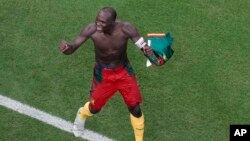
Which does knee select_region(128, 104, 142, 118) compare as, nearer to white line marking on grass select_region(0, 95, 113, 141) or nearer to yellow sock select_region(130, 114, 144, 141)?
yellow sock select_region(130, 114, 144, 141)

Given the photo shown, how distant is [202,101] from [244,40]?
1.58 metres

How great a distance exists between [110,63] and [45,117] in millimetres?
1658

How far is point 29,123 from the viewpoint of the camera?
27.6 ft

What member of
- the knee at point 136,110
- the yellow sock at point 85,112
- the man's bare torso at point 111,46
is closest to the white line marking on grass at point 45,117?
the yellow sock at point 85,112

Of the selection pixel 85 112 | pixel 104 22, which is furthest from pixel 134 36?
pixel 85 112

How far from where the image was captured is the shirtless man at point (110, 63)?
23.2ft

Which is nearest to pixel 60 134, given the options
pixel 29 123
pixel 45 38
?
pixel 29 123

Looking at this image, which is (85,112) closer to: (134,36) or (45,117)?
(45,117)

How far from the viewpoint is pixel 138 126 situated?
7887mm

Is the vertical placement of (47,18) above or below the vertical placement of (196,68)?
above

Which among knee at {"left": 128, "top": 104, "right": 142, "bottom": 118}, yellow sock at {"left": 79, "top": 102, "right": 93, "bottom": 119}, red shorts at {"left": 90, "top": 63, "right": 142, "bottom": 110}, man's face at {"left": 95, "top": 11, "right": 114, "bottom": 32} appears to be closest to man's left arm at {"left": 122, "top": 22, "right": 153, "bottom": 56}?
man's face at {"left": 95, "top": 11, "right": 114, "bottom": 32}

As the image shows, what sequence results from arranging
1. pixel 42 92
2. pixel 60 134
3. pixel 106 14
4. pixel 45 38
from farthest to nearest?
pixel 45 38 < pixel 42 92 < pixel 60 134 < pixel 106 14

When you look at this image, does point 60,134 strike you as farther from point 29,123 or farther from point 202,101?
point 202,101

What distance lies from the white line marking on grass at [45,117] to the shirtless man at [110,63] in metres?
0.15
